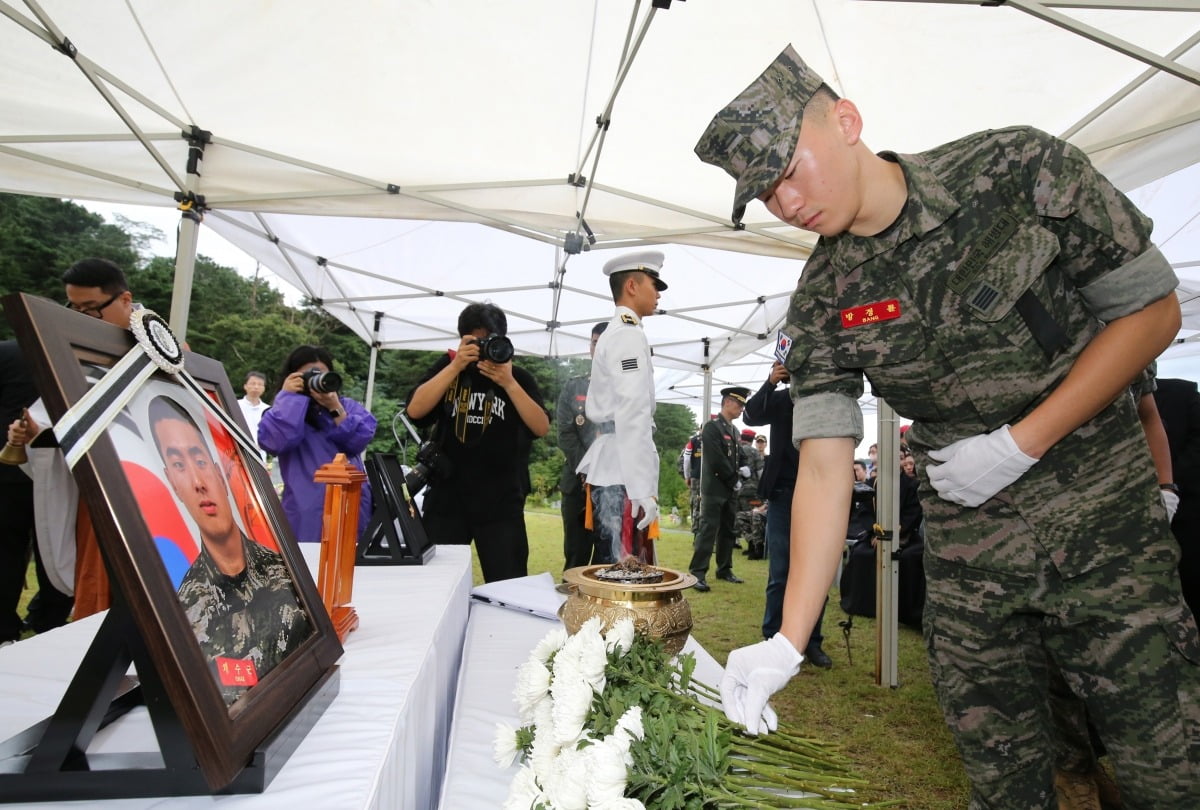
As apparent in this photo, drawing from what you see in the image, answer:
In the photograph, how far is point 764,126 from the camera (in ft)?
3.76

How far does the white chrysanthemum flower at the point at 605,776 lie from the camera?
0.63 meters

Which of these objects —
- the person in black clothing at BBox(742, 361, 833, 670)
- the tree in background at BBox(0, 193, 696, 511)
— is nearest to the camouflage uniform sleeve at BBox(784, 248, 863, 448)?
the person in black clothing at BBox(742, 361, 833, 670)

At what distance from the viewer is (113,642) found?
586 mm

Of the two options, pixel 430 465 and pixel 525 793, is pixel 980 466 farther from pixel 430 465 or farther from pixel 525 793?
pixel 430 465

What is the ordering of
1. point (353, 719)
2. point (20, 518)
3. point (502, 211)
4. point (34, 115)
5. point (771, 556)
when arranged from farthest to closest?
point (502, 211), point (771, 556), point (34, 115), point (20, 518), point (353, 719)

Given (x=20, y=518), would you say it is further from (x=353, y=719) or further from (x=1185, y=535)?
(x=1185, y=535)

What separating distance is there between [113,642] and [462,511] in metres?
2.32

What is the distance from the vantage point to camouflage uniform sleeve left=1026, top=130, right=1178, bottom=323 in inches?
42.8

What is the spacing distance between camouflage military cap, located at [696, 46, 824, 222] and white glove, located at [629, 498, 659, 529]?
234 centimetres

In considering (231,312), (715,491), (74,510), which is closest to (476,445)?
(74,510)

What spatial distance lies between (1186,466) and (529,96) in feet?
13.2

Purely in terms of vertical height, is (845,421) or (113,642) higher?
(845,421)

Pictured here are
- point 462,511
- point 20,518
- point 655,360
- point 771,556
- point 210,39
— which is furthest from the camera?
point 655,360

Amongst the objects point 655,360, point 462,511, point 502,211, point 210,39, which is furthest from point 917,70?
point 655,360
